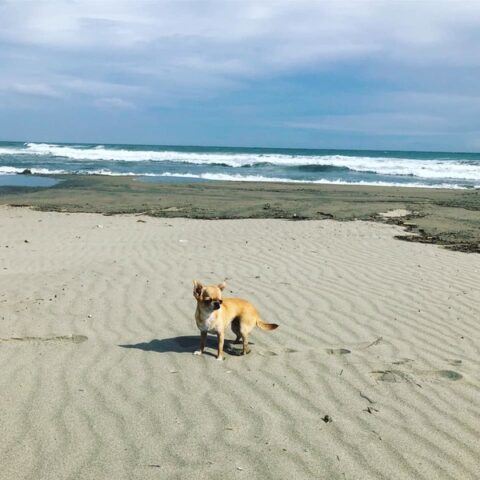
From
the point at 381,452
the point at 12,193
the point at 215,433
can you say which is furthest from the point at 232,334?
the point at 12,193

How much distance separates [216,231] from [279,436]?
9.30 metres

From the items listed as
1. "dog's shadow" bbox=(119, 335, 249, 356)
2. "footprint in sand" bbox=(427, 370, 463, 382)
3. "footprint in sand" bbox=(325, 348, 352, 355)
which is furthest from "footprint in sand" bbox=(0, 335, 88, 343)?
"footprint in sand" bbox=(427, 370, 463, 382)

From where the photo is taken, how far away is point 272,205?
1817 cm

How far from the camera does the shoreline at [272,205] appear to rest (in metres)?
13.7

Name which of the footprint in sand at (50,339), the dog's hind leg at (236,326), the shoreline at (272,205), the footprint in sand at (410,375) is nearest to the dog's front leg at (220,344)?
the dog's hind leg at (236,326)

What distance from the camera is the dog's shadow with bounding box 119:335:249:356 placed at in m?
5.36

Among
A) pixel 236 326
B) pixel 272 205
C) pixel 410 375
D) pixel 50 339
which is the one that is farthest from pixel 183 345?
pixel 272 205

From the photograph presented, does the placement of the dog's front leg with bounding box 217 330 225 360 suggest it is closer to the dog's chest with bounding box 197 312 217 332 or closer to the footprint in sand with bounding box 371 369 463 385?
the dog's chest with bounding box 197 312 217 332

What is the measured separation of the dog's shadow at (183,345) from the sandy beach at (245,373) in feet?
0.10

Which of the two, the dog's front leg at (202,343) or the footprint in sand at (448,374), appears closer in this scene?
the footprint in sand at (448,374)

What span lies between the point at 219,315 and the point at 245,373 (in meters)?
0.55

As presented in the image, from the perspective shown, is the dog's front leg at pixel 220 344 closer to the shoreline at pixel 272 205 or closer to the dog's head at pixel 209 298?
the dog's head at pixel 209 298

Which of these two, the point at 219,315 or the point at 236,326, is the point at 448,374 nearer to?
the point at 236,326

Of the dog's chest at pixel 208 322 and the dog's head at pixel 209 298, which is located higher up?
the dog's head at pixel 209 298
